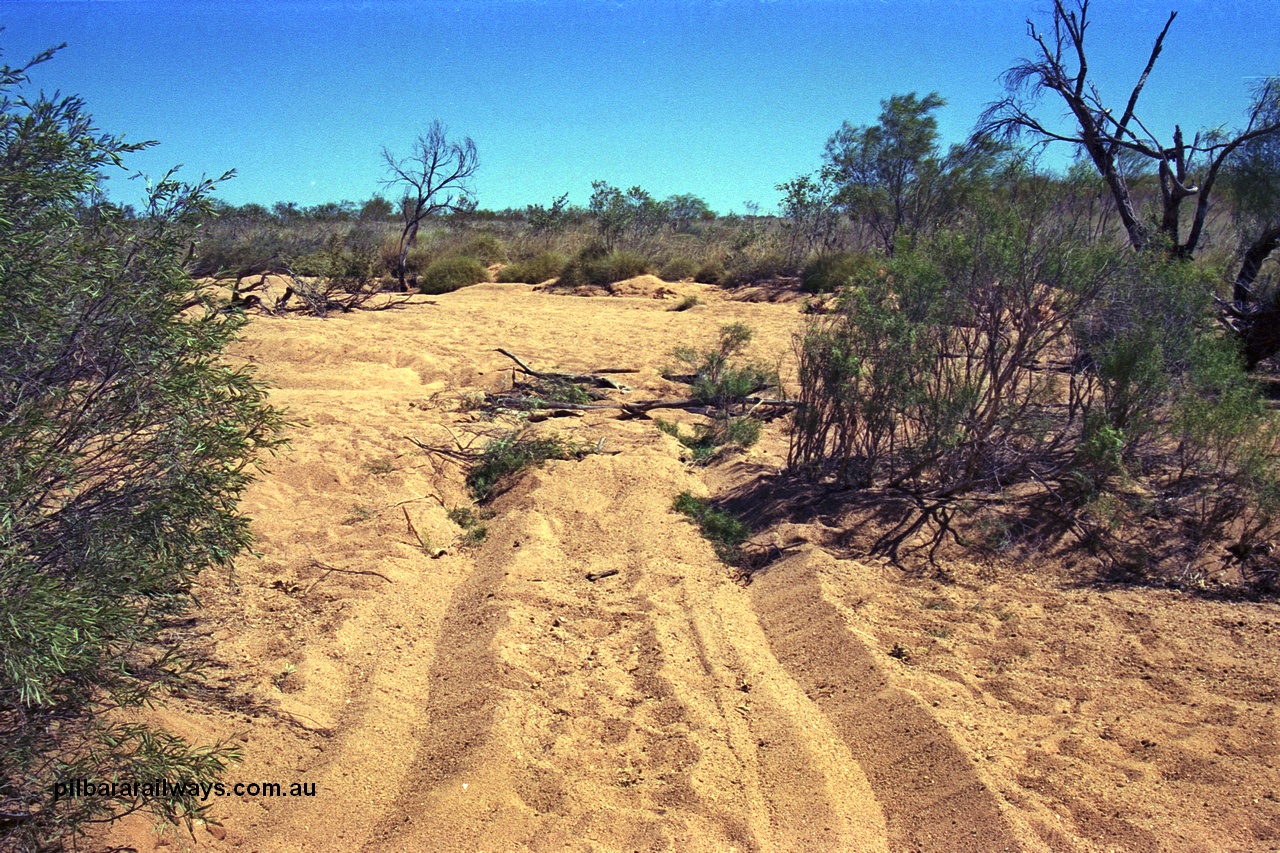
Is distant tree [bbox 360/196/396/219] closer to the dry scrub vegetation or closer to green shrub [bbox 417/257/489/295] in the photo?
green shrub [bbox 417/257/489/295]

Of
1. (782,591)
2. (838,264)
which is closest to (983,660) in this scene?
(782,591)

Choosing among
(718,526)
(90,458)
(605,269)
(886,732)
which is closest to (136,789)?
(90,458)

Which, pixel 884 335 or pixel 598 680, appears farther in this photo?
pixel 884 335

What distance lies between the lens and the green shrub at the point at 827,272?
56.6 ft

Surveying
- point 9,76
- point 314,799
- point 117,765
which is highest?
point 9,76

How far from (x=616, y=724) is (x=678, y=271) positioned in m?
18.2

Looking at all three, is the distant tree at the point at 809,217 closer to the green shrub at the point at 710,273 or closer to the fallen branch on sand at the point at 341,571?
the green shrub at the point at 710,273

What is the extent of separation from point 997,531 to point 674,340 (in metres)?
7.64

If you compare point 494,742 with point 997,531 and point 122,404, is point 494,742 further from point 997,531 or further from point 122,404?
point 997,531

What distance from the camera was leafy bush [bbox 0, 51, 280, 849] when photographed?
250 centimetres

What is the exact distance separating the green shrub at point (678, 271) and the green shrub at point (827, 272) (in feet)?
10.00

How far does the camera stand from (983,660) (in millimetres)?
4020

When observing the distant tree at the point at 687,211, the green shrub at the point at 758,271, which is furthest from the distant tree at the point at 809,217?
the distant tree at the point at 687,211

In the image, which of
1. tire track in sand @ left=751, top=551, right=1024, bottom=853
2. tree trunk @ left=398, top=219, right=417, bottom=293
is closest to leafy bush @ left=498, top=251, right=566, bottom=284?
tree trunk @ left=398, top=219, right=417, bottom=293
